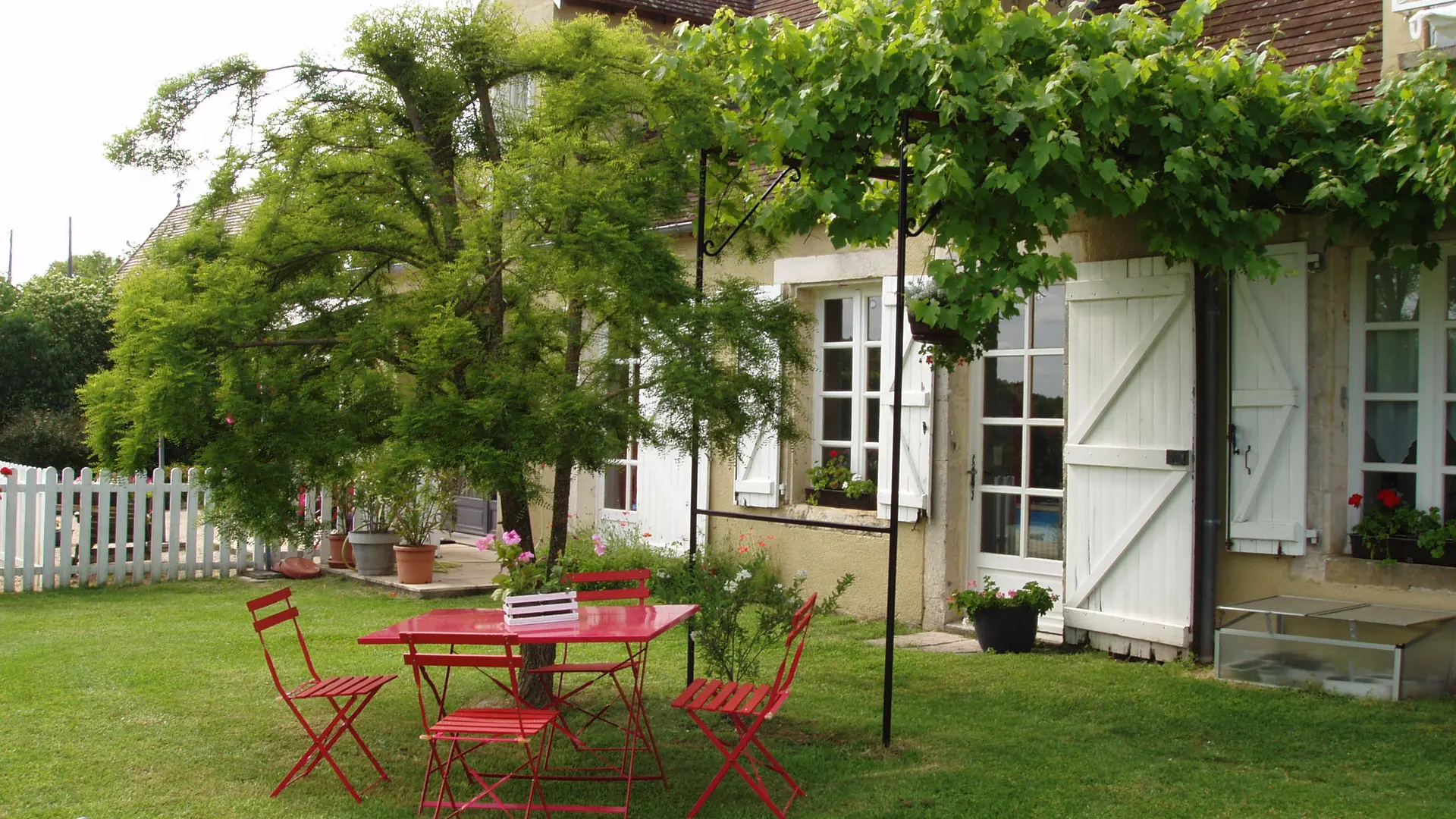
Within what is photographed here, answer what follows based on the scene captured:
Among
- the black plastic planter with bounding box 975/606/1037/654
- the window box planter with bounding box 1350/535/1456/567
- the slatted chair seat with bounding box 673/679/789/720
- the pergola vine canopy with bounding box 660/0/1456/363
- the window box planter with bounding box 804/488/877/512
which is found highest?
the pergola vine canopy with bounding box 660/0/1456/363

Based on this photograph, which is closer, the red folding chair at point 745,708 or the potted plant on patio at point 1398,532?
the red folding chair at point 745,708

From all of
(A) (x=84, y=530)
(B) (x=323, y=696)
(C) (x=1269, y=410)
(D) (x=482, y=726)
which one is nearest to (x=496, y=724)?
(D) (x=482, y=726)

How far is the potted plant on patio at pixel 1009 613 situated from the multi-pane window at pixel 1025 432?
2.00 ft

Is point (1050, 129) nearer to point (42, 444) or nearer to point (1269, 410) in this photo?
point (1269, 410)

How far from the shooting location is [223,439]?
5.48m

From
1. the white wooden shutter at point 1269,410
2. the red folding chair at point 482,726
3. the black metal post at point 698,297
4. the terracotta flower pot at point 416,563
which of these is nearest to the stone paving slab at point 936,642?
the white wooden shutter at point 1269,410

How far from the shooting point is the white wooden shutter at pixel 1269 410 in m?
6.69

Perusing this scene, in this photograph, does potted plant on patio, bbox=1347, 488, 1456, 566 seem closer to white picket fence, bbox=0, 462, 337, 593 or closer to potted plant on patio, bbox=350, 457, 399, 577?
white picket fence, bbox=0, 462, 337, 593

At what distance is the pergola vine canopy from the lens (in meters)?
5.51

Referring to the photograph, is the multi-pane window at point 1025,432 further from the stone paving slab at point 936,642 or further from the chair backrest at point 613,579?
the chair backrest at point 613,579

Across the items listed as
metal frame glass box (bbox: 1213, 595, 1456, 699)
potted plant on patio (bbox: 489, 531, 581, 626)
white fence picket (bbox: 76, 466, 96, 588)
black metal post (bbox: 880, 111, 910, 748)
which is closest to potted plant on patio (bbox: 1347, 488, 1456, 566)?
metal frame glass box (bbox: 1213, 595, 1456, 699)

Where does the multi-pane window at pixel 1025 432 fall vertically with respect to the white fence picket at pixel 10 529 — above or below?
above

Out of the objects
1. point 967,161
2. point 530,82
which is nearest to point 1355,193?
point 967,161

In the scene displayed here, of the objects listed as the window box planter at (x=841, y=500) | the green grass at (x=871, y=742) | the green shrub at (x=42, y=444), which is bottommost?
the green grass at (x=871, y=742)
